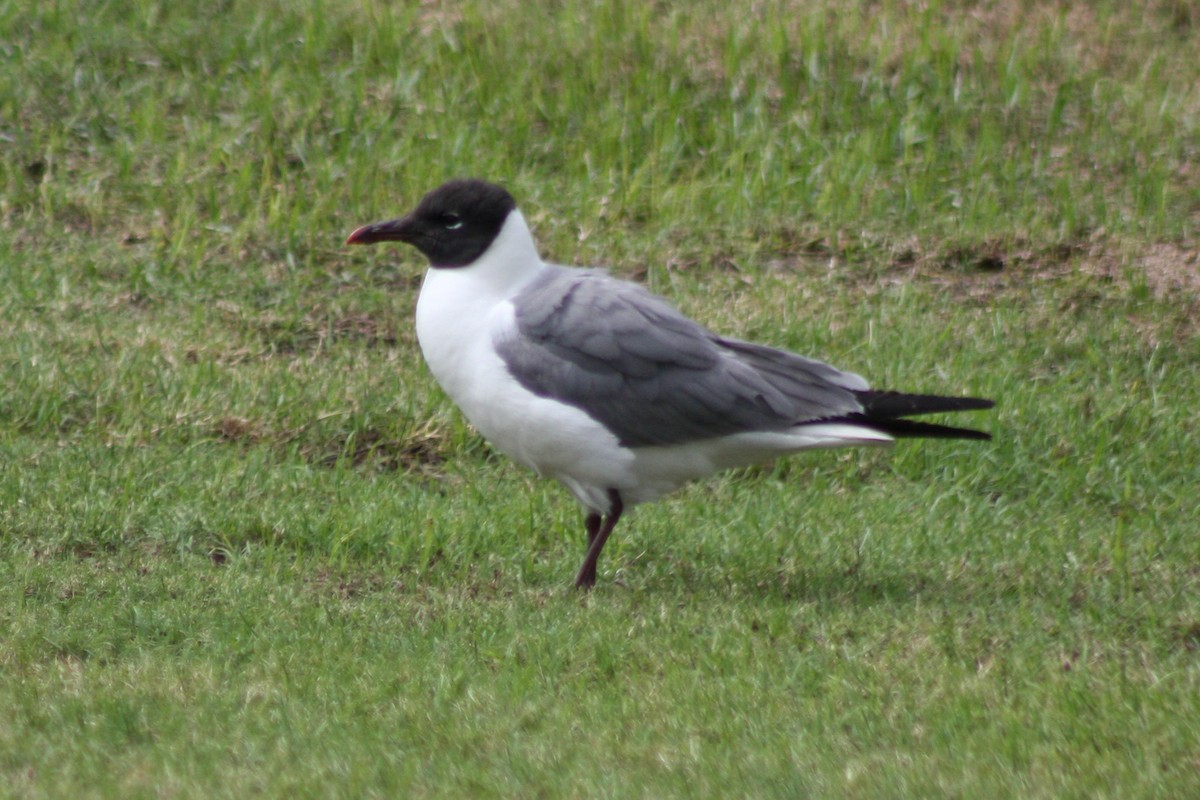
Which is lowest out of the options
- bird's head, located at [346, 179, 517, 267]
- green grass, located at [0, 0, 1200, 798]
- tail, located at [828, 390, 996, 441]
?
green grass, located at [0, 0, 1200, 798]

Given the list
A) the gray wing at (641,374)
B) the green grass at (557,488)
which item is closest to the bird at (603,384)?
the gray wing at (641,374)

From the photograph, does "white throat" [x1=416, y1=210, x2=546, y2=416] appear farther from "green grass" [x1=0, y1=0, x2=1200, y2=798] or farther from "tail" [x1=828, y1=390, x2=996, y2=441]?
"tail" [x1=828, y1=390, x2=996, y2=441]

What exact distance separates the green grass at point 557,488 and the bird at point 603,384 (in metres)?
0.40

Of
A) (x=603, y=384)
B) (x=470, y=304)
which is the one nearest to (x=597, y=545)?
(x=603, y=384)

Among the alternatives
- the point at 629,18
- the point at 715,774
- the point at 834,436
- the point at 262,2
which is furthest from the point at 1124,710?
the point at 262,2

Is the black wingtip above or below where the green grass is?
above

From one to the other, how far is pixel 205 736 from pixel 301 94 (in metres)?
6.20

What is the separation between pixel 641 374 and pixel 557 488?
132 cm

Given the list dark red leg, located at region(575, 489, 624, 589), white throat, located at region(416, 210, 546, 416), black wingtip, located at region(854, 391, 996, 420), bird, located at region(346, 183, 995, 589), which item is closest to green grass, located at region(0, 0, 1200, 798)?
dark red leg, located at region(575, 489, 624, 589)

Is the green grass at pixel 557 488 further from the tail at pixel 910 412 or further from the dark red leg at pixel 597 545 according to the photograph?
the tail at pixel 910 412

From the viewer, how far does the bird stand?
5.03 m

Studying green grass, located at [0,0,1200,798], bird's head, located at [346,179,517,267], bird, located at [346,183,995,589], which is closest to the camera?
green grass, located at [0,0,1200,798]

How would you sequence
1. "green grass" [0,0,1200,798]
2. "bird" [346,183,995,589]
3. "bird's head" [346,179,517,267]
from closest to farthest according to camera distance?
1. "green grass" [0,0,1200,798]
2. "bird" [346,183,995,589]
3. "bird's head" [346,179,517,267]

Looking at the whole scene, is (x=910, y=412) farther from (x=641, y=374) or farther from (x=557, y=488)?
(x=557, y=488)
